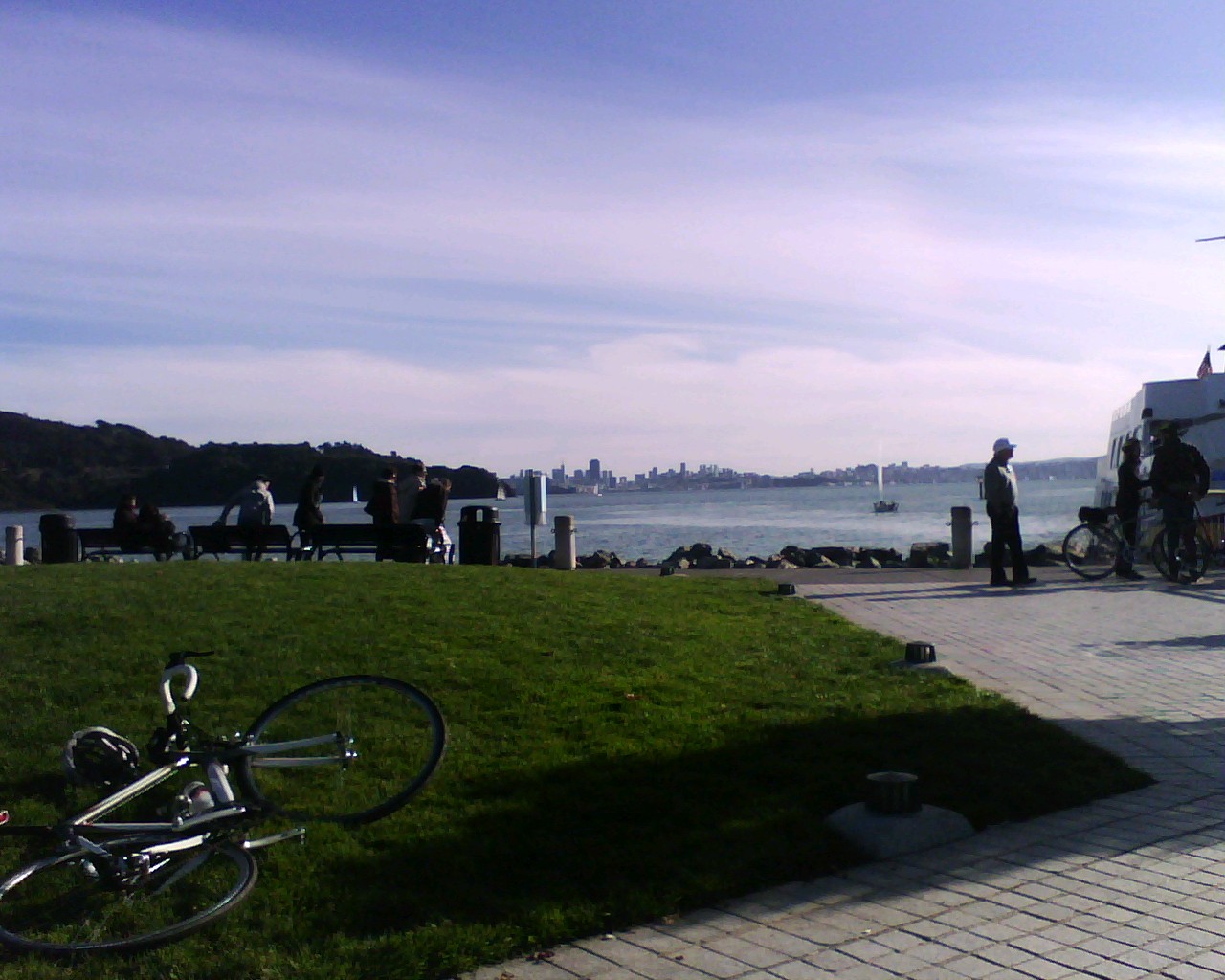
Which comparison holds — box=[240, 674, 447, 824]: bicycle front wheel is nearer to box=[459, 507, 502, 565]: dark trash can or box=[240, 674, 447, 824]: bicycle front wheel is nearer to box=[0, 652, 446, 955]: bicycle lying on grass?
box=[0, 652, 446, 955]: bicycle lying on grass

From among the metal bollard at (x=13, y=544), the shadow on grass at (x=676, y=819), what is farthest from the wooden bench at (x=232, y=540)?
the shadow on grass at (x=676, y=819)

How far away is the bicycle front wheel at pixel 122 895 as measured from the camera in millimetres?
4191

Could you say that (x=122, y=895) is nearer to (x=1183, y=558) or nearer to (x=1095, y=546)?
(x=1183, y=558)

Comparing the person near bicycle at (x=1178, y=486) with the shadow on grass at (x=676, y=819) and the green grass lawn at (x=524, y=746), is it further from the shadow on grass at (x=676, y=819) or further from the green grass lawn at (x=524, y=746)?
the shadow on grass at (x=676, y=819)

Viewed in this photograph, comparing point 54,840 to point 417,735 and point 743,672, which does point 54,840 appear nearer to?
point 417,735

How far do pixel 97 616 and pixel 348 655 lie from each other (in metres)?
2.16

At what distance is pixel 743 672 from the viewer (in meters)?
8.57

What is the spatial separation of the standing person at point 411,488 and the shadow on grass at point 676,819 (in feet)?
44.1

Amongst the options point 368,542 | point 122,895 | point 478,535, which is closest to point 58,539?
point 368,542

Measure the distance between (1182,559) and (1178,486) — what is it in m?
1.14

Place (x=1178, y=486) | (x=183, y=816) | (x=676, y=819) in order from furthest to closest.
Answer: (x=1178, y=486) → (x=676, y=819) → (x=183, y=816)

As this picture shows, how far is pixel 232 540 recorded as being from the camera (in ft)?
63.1

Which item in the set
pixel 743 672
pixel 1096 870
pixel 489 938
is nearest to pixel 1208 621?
pixel 743 672

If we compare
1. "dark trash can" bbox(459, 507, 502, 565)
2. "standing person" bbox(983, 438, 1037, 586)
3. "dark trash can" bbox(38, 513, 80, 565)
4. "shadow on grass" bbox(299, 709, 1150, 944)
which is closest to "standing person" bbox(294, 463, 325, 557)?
"dark trash can" bbox(459, 507, 502, 565)
